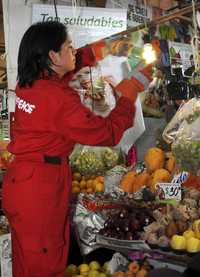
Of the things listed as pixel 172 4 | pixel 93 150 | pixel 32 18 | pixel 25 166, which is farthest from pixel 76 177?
pixel 172 4

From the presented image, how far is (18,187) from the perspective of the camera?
223 cm

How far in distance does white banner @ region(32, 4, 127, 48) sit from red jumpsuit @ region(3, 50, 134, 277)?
69 cm

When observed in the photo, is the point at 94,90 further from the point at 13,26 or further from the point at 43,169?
the point at 43,169

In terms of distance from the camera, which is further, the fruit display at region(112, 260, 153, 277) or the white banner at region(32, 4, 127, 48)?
the white banner at region(32, 4, 127, 48)

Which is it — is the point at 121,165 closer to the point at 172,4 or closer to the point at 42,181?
the point at 42,181

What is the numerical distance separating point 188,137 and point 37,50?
0.78 meters

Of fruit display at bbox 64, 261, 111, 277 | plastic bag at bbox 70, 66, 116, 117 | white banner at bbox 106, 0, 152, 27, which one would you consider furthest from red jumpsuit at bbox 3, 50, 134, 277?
white banner at bbox 106, 0, 152, 27

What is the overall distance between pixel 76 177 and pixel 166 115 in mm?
667

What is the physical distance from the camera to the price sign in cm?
241

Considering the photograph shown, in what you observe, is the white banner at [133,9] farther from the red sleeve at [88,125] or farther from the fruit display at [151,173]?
the red sleeve at [88,125]

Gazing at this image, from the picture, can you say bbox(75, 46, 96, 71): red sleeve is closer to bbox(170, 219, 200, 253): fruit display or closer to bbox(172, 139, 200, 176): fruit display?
bbox(172, 139, 200, 176): fruit display

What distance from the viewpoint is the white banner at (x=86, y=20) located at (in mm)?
2861

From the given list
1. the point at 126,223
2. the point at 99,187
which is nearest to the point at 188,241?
Result: the point at 126,223

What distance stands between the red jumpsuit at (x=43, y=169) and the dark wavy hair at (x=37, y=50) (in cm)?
5
